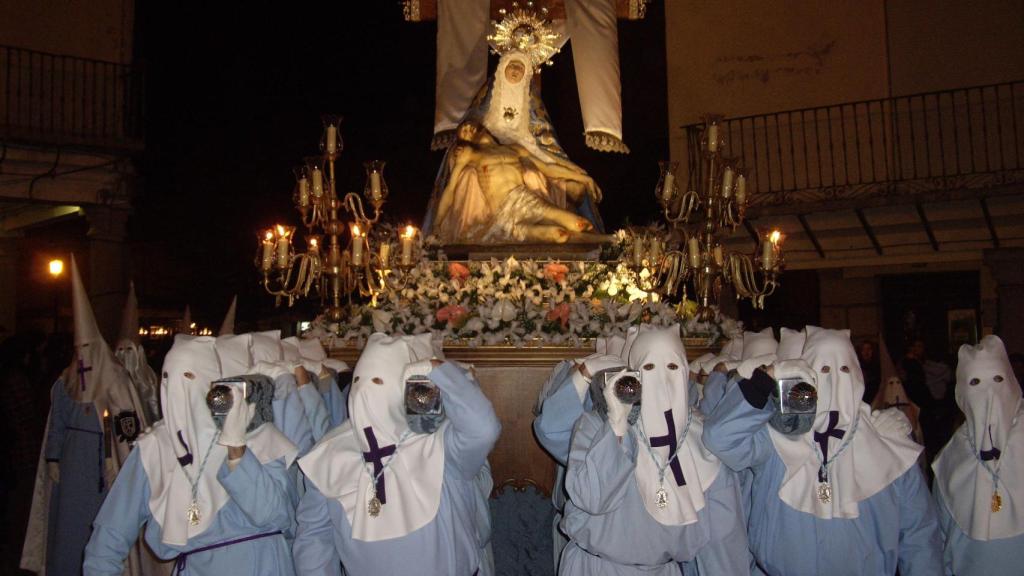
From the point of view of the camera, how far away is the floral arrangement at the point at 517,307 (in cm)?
632

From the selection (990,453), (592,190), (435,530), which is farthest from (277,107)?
(990,453)

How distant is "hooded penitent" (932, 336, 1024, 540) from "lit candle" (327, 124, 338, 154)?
14.8 ft

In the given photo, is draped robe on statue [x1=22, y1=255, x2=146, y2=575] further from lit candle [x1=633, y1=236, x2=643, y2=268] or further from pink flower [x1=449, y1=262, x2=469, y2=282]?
lit candle [x1=633, y1=236, x2=643, y2=268]

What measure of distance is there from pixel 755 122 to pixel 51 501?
34.2ft

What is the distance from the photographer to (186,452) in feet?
12.7

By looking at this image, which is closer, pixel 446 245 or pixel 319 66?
pixel 446 245

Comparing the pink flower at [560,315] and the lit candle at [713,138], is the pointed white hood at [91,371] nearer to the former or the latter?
the pink flower at [560,315]

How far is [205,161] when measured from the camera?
14.9 meters

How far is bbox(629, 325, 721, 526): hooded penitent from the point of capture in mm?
3910

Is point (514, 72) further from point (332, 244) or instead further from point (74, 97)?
point (74, 97)

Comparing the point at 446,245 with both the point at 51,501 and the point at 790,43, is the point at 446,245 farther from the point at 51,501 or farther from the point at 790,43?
the point at 790,43

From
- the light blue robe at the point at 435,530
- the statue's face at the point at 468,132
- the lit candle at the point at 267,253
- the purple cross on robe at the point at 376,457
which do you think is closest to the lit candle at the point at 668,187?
the statue's face at the point at 468,132

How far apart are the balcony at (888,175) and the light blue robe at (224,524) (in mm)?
8496

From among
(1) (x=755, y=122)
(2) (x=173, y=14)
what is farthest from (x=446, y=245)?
(2) (x=173, y=14)
